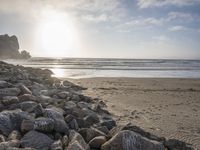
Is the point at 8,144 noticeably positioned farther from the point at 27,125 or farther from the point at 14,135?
the point at 27,125

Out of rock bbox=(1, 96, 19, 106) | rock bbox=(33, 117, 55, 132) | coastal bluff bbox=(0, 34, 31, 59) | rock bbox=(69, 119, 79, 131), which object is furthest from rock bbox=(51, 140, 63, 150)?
coastal bluff bbox=(0, 34, 31, 59)

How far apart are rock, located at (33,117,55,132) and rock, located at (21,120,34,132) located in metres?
0.06

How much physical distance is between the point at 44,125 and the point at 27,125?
1.06ft

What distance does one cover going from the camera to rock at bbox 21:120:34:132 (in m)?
4.62

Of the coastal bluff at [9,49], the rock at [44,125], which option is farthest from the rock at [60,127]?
the coastal bluff at [9,49]

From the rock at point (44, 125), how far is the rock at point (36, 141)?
162 mm

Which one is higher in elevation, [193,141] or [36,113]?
[36,113]

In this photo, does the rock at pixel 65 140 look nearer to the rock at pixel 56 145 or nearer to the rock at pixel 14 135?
the rock at pixel 56 145

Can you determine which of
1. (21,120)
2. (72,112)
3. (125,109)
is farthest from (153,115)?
(21,120)

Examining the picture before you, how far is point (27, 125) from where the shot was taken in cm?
465

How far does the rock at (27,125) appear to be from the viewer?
4.62 metres

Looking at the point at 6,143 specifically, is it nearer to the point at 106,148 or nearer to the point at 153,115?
the point at 106,148

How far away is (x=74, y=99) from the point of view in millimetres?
8531

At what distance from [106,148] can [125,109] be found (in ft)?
15.1
